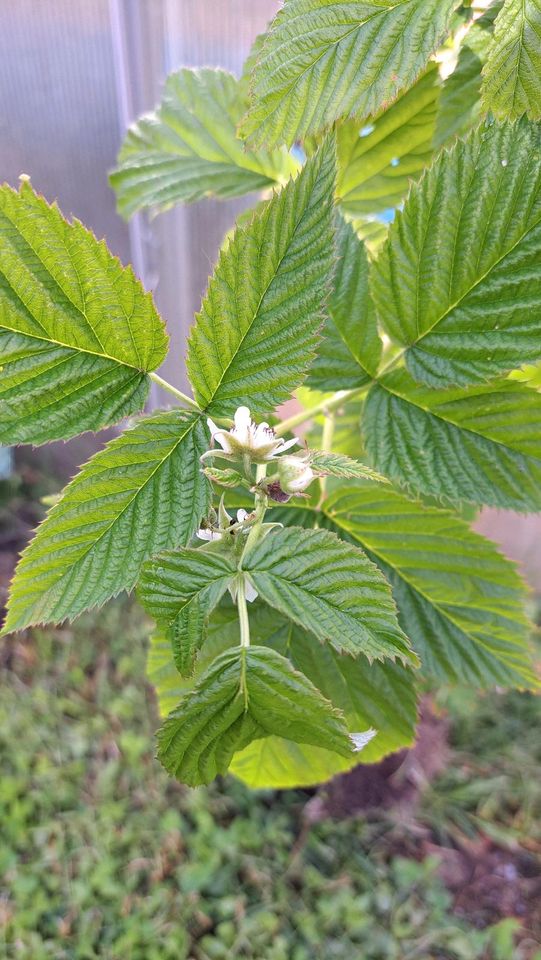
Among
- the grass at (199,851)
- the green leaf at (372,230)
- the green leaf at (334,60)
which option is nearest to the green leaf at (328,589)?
the green leaf at (334,60)

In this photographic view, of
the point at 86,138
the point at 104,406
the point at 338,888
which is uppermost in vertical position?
the point at 86,138

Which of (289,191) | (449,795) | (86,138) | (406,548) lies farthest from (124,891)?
(86,138)

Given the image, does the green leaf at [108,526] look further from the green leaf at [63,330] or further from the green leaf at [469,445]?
the green leaf at [469,445]

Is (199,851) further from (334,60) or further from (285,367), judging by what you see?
(334,60)

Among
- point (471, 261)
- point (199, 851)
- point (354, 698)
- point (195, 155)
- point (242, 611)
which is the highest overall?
point (195, 155)

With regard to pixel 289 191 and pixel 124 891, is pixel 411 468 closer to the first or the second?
pixel 289 191

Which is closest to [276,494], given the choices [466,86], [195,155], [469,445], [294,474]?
[294,474]
